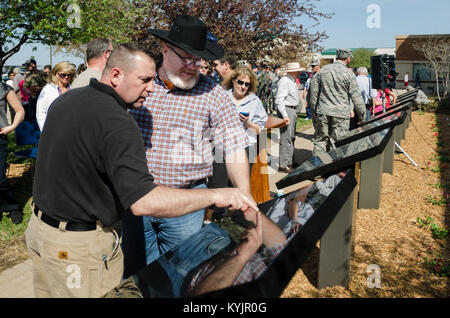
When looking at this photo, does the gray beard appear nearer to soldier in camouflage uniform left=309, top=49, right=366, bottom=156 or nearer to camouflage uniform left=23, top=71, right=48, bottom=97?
soldier in camouflage uniform left=309, top=49, right=366, bottom=156

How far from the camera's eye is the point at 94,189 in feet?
6.02

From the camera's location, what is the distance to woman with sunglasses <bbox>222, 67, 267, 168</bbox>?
508 cm

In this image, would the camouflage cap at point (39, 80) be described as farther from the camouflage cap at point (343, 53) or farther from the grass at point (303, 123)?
the grass at point (303, 123)

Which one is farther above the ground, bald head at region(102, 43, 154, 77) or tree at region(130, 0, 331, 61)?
tree at region(130, 0, 331, 61)

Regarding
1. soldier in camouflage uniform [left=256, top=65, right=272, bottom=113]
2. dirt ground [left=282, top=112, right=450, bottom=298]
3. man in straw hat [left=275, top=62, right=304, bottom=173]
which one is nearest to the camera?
dirt ground [left=282, top=112, right=450, bottom=298]

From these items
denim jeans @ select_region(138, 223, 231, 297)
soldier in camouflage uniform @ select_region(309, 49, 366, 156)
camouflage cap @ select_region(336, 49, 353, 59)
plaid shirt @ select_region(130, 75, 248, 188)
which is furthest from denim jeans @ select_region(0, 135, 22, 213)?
camouflage cap @ select_region(336, 49, 353, 59)

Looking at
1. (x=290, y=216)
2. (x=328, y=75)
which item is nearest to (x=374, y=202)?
(x=328, y=75)

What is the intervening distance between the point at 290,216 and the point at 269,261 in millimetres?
659

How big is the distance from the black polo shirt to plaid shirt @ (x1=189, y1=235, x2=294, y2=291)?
426mm

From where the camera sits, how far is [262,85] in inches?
543

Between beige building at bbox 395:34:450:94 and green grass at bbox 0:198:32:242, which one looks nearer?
green grass at bbox 0:198:32:242

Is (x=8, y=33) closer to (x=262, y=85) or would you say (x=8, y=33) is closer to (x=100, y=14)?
(x=100, y=14)

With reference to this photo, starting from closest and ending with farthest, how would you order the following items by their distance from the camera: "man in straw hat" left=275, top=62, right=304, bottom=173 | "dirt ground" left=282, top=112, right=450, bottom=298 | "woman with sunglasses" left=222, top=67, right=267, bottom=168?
"dirt ground" left=282, top=112, right=450, bottom=298 < "woman with sunglasses" left=222, top=67, right=267, bottom=168 < "man in straw hat" left=275, top=62, right=304, bottom=173

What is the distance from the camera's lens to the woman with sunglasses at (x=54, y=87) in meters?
5.00
